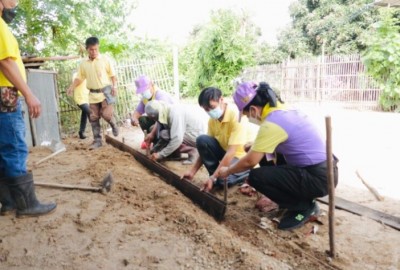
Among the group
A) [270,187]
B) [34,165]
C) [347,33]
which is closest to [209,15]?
[347,33]

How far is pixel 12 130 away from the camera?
8.17 feet

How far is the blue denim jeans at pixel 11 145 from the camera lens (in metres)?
2.46

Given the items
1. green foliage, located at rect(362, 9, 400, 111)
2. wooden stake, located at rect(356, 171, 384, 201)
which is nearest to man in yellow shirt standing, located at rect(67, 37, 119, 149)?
wooden stake, located at rect(356, 171, 384, 201)

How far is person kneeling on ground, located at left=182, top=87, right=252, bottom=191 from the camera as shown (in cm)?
334

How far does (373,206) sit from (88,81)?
4.75m

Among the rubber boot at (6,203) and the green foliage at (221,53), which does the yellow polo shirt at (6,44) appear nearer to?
the rubber boot at (6,203)

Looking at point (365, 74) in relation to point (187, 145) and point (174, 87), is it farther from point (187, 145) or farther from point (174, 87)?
point (187, 145)

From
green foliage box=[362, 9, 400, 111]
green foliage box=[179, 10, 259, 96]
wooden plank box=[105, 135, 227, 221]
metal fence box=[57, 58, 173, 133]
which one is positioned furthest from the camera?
green foliage box=[179, 10, 259, 96]

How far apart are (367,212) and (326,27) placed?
1744 centimetres

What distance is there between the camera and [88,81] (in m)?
5.87

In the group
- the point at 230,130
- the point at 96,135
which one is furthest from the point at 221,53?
the point at 230,130

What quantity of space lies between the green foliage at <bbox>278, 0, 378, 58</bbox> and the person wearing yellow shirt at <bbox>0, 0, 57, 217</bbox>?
15533mm

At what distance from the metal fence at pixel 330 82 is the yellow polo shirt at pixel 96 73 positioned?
7.75 meters

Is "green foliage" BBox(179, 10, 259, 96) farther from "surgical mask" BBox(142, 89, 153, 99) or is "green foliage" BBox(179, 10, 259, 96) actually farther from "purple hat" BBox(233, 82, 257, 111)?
"purple hat" BBox(233, 82, 257, 111)
